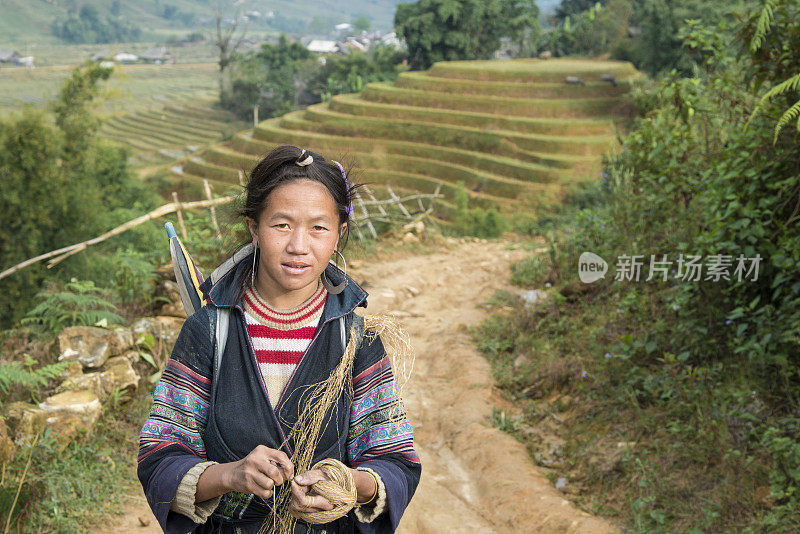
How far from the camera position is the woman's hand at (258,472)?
1.10m

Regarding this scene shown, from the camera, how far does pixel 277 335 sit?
1349mm

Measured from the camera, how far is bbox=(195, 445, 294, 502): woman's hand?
1099mm

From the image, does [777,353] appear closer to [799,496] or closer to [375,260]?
[799,496]

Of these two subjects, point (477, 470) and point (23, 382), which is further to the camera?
point (477, 470)

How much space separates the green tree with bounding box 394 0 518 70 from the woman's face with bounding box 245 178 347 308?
124 ft

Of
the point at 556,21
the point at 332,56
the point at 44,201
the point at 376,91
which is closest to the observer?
the point at 44,201

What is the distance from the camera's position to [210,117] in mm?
50438

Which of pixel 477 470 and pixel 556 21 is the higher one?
pixel 556 21

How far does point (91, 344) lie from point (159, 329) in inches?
18.6

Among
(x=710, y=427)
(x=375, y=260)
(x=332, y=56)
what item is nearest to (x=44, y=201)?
(x=375, y=260)

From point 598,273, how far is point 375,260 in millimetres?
3409

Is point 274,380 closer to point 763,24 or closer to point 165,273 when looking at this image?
point 763,24

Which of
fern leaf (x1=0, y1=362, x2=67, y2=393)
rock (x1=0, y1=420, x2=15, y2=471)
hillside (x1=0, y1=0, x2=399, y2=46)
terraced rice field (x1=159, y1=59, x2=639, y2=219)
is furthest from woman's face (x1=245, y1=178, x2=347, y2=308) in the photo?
hillside (x1=0, y1=0, x2=399, y2=46)

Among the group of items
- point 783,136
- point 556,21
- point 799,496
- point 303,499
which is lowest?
point 799,496
